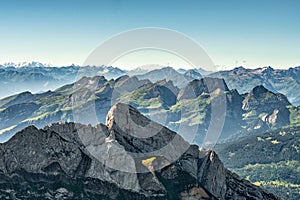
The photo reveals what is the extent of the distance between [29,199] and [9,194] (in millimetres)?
10100

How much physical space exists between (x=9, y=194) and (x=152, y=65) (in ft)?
315

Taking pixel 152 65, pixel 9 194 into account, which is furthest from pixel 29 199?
pixel 152 65

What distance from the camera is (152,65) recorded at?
618ft

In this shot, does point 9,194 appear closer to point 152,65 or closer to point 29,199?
point 29,199

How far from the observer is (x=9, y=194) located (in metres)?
199

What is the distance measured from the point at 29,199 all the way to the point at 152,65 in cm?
9127

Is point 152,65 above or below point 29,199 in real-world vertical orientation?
above

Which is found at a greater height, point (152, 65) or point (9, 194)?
point (152, 65)

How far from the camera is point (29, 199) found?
19988 centimetres
